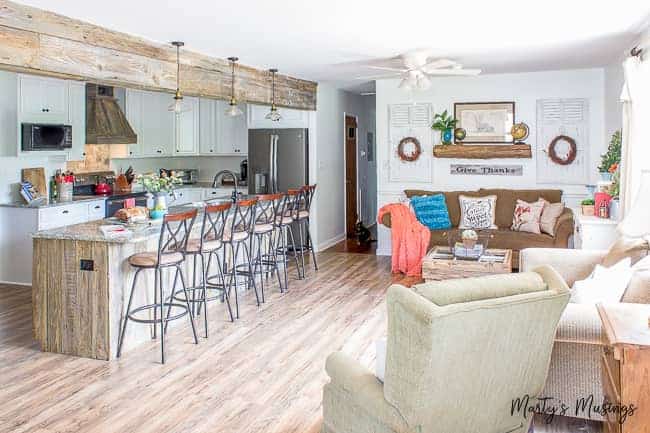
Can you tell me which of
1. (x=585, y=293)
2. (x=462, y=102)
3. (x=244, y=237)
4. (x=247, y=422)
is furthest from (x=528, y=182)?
(x=247, y=422)

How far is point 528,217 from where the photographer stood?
7465 mm

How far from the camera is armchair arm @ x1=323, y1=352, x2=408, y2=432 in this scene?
2.54 m

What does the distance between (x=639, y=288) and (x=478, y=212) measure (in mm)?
4537

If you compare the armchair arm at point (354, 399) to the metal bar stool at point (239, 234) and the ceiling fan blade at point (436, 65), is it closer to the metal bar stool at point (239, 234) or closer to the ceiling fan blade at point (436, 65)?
the metal bar stool at point (239, 234)

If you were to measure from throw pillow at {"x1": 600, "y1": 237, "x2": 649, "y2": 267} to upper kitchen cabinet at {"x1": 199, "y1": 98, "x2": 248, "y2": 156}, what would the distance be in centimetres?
596

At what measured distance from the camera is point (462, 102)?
8.23 meters

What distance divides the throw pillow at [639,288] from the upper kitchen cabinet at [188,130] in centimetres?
685

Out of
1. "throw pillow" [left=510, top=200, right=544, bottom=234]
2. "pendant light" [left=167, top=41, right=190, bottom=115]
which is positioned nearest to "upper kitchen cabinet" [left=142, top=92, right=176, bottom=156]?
"pendant light" [left=167, top=41, right=190, bottom=115]

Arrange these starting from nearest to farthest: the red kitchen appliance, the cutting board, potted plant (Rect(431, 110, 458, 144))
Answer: the cutting board → the red kitchen appliance → potted plant (Rect(431, 110, 458, 144))

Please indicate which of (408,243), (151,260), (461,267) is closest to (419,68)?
(461,267)

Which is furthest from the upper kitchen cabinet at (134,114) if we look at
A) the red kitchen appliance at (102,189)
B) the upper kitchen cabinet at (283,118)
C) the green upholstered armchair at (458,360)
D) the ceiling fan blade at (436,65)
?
the green upholstered armchair at (458,360)

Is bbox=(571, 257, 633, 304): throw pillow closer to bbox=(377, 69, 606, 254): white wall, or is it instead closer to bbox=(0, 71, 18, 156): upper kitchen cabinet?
bbox=(377, 69, 606, 254): white wall

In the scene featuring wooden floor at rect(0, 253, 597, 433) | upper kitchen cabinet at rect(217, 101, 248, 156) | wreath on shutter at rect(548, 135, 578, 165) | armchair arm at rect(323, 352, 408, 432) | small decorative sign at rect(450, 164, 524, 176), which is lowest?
wooden floor at rect(0, 253, 597, 433)

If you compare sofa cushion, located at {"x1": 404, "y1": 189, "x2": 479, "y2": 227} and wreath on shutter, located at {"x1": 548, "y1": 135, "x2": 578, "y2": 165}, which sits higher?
wreath on shutter, located at {"x1": 548, "y1": 135, "x2": 578, "y2": 165}
